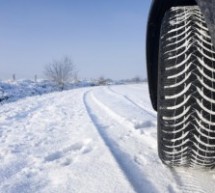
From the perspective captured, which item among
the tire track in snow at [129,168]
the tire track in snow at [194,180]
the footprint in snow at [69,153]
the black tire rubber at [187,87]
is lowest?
the footprint in snow at [69,153]

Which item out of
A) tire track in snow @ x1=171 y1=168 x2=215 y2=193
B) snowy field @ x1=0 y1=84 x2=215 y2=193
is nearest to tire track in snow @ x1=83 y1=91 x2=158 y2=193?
snowy field @ x1=0 y1=84 x2=215 y2=193

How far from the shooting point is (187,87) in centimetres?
190

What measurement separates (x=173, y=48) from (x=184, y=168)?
0.77 meters

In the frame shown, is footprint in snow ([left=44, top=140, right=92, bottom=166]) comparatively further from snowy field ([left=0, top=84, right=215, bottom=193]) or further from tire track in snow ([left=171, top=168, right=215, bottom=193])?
tire track in snow ([left=171, top=168, right=215, bottom=193])

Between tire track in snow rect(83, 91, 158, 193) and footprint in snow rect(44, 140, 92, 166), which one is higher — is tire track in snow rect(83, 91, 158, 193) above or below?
above

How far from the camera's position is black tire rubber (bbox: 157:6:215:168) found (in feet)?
6.11

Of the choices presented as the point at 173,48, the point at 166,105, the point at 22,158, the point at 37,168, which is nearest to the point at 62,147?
the point at 22,158

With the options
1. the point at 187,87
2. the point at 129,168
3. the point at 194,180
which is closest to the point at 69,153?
the point at 129,168

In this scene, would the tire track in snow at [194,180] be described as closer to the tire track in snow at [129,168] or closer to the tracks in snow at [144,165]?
the tracks in snow at [144,165]

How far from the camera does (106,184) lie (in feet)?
6.64

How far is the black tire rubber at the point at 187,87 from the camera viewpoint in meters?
1.86

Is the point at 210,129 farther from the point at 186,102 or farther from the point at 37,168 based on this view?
the point at 37,168

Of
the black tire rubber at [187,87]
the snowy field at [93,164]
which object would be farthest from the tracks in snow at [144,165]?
the black tire rubber at [187,87]

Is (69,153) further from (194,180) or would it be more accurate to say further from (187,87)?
(187,87)
